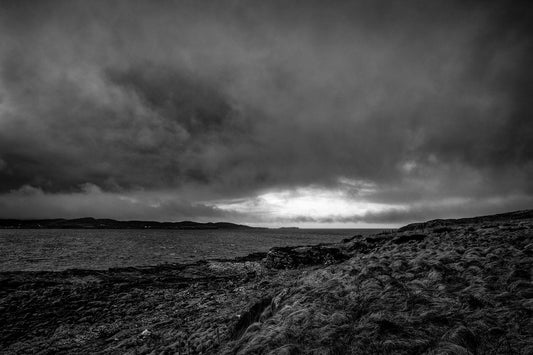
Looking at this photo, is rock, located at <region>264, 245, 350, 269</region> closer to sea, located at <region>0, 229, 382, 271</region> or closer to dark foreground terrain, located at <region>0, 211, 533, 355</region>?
dark foreground terrain, located at <region>0, 211, 533, 355</region>

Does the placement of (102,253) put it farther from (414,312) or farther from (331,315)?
(414,312)

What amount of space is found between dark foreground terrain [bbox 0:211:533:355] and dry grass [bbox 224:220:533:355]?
0.02 metres

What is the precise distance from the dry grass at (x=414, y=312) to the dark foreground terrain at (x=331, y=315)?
0.08 feet

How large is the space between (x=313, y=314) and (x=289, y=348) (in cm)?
167

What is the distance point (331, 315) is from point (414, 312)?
80.4 inches

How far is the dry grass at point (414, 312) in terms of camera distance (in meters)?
5.03

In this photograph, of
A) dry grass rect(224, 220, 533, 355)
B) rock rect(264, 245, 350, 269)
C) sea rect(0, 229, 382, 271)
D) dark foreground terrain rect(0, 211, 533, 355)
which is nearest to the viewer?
dry grass rect(224, 220, 533, 355)

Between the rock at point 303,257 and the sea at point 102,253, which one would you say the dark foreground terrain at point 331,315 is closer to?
the rock at point 303,257

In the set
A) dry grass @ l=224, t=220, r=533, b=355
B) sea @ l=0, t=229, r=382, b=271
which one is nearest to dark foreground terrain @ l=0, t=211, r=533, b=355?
dry grass @ l=224, t=220, r=533, b=355

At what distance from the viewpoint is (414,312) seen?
6.28 metres

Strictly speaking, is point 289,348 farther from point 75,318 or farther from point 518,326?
point 75,318

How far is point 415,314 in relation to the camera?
20.2ft

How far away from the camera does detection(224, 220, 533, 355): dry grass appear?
5.03m

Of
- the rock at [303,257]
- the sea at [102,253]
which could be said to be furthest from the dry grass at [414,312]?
the sea at [102,253]
